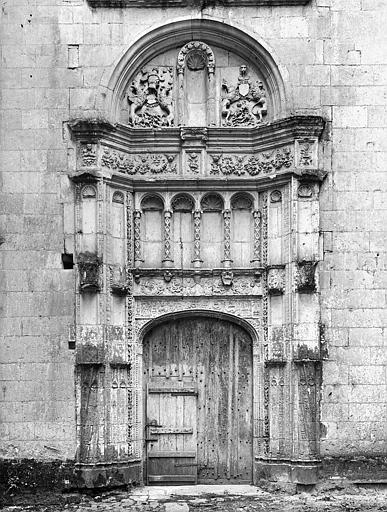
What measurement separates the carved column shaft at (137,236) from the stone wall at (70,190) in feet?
3.15

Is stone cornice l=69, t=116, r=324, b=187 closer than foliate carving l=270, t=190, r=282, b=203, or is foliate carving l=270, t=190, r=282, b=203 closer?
stone cornice l=69, t=116, r=324, b=187

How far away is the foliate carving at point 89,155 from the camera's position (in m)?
12.5

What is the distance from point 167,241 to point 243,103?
2.33 meters

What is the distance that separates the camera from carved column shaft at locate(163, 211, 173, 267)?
12875 millimetres

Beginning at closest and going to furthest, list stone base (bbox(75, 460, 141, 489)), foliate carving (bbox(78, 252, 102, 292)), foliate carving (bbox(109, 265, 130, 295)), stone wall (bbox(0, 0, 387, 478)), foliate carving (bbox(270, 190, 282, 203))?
stone base (bbox(75, 460, 141, 489))
foliate carving (bbox(78, 252, 102, 292))
stone wall (bbox(0, 0, 387, 478))
foliate carving (bbox(109, 265, 130, 295))
foliate carving (bbox(270, 190, 282, 203))

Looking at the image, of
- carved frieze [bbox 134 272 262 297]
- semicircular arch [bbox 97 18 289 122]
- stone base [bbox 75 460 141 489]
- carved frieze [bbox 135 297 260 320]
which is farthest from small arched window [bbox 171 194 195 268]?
stone base [bbox 75 460 141 489]

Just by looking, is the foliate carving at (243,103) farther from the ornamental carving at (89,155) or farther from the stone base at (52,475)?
the stone base at (52,475)

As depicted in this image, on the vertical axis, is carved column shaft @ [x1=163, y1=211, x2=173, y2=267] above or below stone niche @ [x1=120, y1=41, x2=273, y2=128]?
below

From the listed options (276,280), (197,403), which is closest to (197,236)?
(276,280)

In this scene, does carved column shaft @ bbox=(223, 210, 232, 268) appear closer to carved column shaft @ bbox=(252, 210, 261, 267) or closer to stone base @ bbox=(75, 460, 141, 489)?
carved column shaft @ bbox=(252, 210, 261, 267)

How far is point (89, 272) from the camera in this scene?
40.3 feet

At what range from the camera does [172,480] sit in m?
12.8

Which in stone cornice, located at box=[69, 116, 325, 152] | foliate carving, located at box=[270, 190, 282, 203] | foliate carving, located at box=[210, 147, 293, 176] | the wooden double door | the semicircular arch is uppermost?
the semicircular arch

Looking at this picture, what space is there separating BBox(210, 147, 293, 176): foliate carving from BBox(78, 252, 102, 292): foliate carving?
86.0 inches
